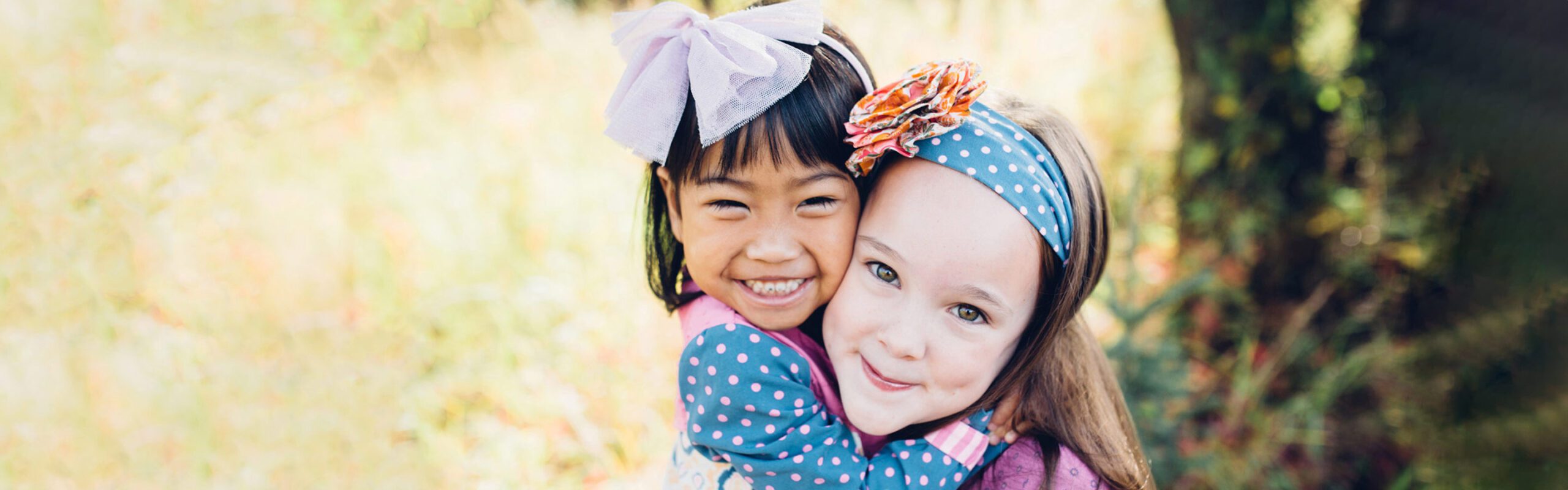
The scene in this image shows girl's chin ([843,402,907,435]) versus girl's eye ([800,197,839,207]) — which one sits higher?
girl's eye ([800,197,839,207])

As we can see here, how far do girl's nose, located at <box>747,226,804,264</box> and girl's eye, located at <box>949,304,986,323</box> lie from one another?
318 millimetres

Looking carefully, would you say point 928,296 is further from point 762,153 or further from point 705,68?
point 705,68

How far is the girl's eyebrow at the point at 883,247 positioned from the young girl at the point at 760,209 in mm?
46

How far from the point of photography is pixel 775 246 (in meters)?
1.67

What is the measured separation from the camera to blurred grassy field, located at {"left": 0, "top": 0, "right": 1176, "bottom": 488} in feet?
11.5

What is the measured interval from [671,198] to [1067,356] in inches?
35.1

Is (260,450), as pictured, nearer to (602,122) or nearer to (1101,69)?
(602,122)

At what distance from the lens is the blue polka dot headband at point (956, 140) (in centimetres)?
156

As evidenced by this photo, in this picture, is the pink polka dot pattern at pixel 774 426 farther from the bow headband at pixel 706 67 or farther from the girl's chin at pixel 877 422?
the bow headband at pixel 706 67

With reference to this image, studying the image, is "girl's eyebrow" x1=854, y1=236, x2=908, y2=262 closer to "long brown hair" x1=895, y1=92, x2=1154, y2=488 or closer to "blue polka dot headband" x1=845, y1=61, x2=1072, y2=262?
"blue polka dot headband" x1=845, y1=61, x2=1072, y2=262

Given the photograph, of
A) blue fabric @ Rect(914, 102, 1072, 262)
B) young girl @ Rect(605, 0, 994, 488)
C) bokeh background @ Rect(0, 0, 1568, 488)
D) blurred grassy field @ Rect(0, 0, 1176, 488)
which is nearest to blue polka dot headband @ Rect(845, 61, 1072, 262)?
blue fabric @ Rect(914, 102, 1072, 262)

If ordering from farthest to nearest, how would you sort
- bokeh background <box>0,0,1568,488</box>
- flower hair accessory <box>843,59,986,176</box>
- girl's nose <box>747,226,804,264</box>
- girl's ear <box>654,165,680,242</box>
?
1. bokeh background <box>0,0,1568,488</box>
2. girl's ear <box>654,165,680,242</box>
3. girl's nose <box>747,226,804,264</box>
4. flower hair accessory <box>843,59,986,176</box>

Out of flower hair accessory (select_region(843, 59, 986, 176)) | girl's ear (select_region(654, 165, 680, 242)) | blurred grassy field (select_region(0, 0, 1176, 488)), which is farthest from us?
blurred grassy field (select_region(0, 0, 1176, 488))

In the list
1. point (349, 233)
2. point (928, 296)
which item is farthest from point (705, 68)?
point (349, 233)
